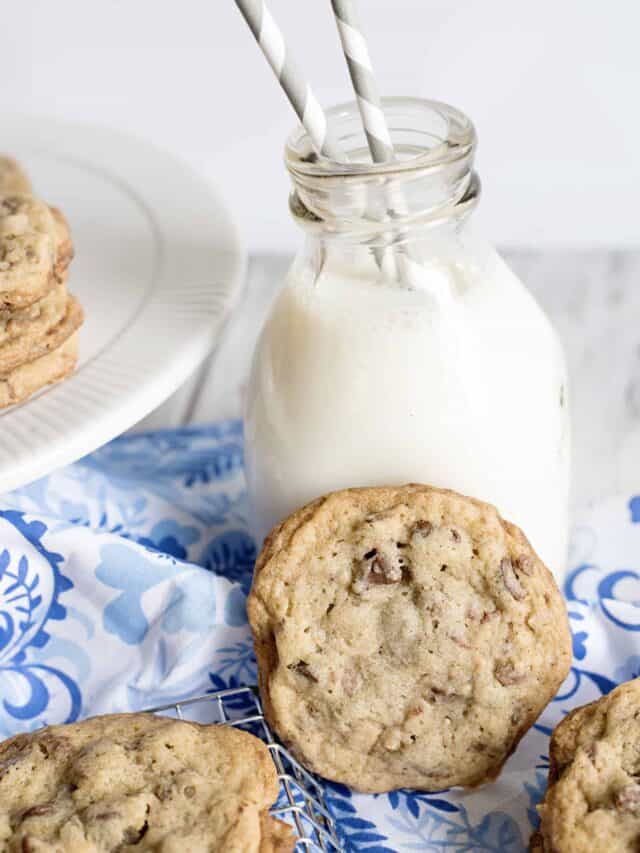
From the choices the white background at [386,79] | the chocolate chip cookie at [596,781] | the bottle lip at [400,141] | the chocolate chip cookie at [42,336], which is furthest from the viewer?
the white background at [386,79]

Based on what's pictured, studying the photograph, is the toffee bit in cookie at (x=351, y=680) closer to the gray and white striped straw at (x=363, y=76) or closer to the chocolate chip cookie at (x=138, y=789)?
the chocolate chip cookie at (x=138, y=789)

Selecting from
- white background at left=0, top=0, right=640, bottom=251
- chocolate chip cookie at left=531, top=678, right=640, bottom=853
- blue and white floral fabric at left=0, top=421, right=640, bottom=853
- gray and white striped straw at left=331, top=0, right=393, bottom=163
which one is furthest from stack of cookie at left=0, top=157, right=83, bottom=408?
white background at left=0, top=0, right=640, bottom=251

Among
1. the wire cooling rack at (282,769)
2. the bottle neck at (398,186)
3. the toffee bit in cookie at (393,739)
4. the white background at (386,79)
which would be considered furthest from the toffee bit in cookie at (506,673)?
the white background at (386,79)

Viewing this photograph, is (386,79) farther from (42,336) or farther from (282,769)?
(282,769)

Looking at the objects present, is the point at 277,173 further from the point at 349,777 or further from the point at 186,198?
the point at 349,777

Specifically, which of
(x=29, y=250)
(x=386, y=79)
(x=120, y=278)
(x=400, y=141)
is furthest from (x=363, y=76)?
(x=386, y=79)

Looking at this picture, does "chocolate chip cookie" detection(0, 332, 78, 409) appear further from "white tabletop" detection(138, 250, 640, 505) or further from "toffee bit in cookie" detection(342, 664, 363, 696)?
"white tabletop" detection(138, 250, 640, 505)
